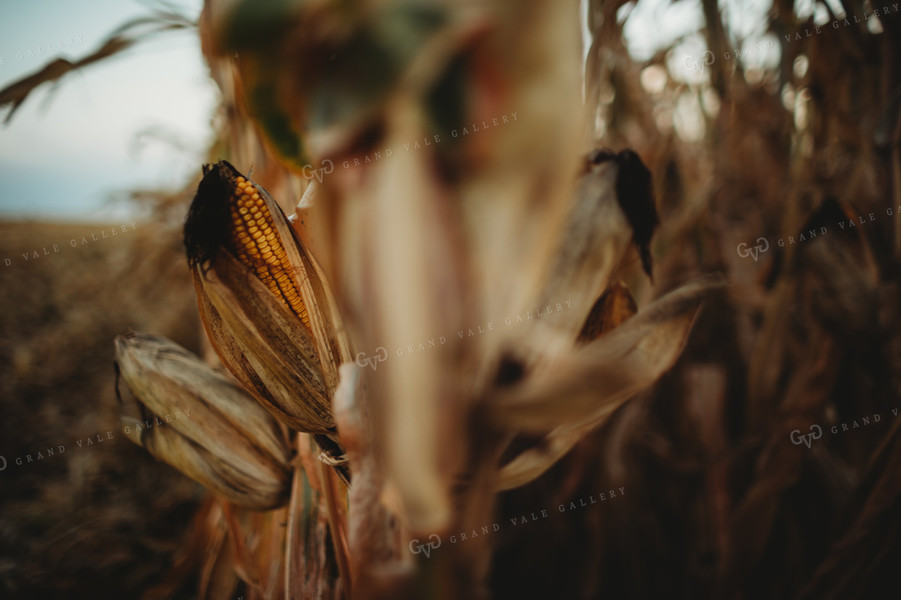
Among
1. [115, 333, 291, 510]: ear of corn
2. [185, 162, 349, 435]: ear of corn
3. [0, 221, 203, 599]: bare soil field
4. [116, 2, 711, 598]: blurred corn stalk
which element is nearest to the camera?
[116, 2, 711, 598]: blurred corn stalk

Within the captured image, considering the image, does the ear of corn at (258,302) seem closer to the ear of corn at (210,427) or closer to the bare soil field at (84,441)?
the ear of corn at (210,427)

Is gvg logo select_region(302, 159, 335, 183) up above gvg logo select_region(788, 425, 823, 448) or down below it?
above

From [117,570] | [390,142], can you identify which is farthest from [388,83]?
[117,570]

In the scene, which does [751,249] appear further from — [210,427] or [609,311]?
[210,427]

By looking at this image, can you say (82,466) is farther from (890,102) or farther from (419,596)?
(890,102)

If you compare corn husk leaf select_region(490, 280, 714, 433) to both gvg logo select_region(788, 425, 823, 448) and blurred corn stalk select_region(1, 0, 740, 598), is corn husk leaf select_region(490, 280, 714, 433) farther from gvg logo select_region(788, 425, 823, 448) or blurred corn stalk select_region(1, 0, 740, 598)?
gvg logo select_region(788, 425, 823, 448)

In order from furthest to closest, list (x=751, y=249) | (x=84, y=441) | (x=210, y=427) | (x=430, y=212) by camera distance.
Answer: (x=84, y=441), (x=751, y=249), (x=210, y=427), (x=430, y=212)

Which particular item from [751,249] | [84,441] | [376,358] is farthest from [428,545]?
[84,441]

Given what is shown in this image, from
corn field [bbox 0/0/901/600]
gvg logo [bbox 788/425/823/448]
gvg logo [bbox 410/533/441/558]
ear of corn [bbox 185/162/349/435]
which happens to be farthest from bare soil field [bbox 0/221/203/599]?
gvg logo [bbox 788/425/823/448]
